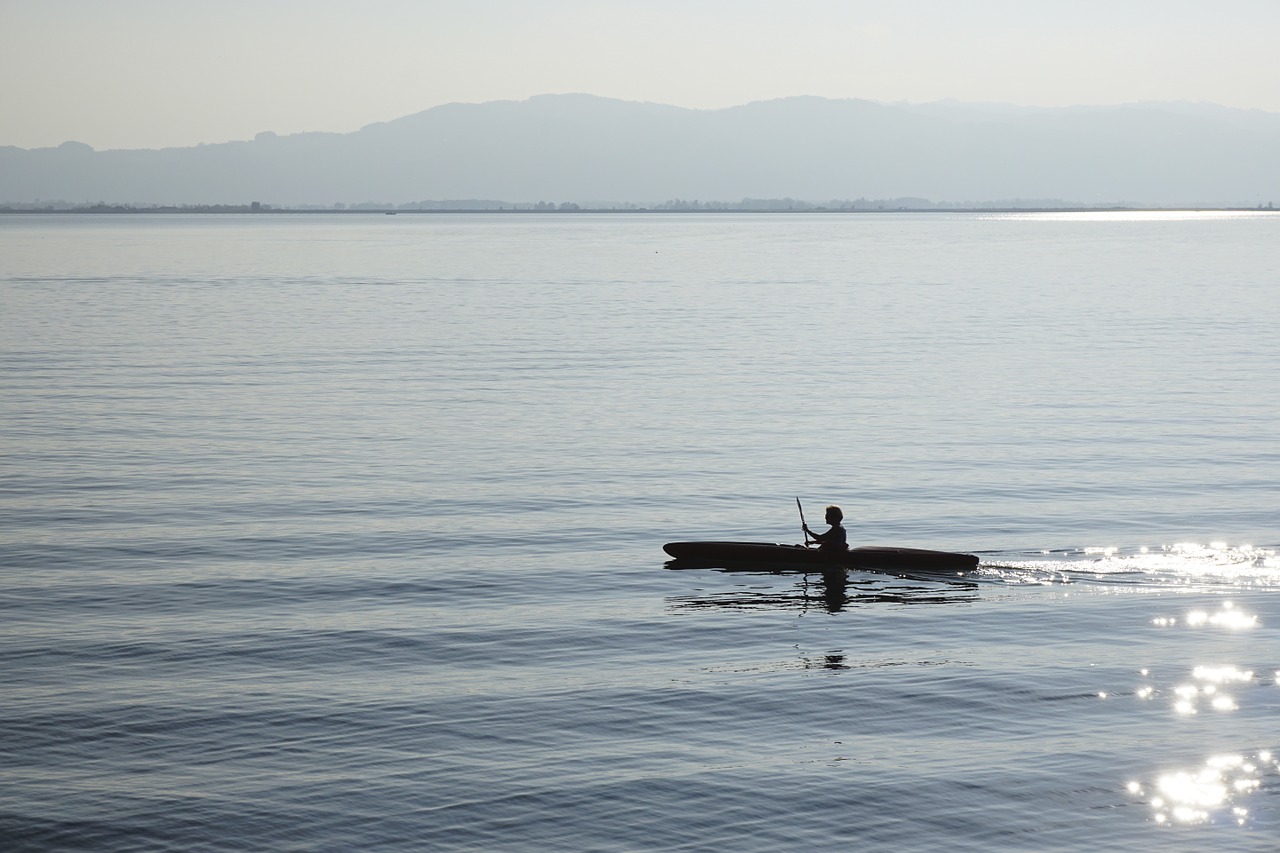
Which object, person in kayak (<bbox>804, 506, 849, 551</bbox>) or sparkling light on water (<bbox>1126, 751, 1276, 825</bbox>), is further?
person in kayak (<bbox>804, 506, 849, 551</bbox>)

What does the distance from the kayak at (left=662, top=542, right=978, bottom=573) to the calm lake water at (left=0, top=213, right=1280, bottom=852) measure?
37cm

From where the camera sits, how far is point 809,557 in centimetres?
3031

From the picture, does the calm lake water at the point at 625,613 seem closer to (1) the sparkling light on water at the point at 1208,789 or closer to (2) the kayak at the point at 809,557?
(1) the sparkling light on water at the point at 1208,789

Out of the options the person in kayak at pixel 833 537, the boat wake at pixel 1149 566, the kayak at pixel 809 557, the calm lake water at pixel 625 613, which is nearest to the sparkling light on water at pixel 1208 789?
the calm lake water at pixel 625 613

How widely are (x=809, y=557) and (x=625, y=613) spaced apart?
5.09m

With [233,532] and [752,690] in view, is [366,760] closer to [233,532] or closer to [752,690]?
[752,690]

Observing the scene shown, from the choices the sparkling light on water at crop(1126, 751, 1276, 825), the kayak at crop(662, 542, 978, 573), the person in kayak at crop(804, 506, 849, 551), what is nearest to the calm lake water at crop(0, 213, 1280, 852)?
the sparkling light on water at crop(1126, 751, 1276, 825)

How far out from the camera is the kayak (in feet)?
96.8

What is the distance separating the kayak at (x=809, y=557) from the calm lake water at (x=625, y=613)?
369mm

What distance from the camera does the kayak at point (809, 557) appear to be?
2952 cm

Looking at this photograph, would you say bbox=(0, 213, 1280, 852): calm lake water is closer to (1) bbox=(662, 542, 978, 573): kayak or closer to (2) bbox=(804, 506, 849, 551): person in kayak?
(1) bbox=(662, 542, 978, 573): kayak

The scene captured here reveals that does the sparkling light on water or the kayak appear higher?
the kayak

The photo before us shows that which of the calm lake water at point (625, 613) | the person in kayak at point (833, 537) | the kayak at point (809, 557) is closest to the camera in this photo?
the calm lake water at point (625, 613)

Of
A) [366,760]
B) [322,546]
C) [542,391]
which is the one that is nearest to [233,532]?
[322,546]
